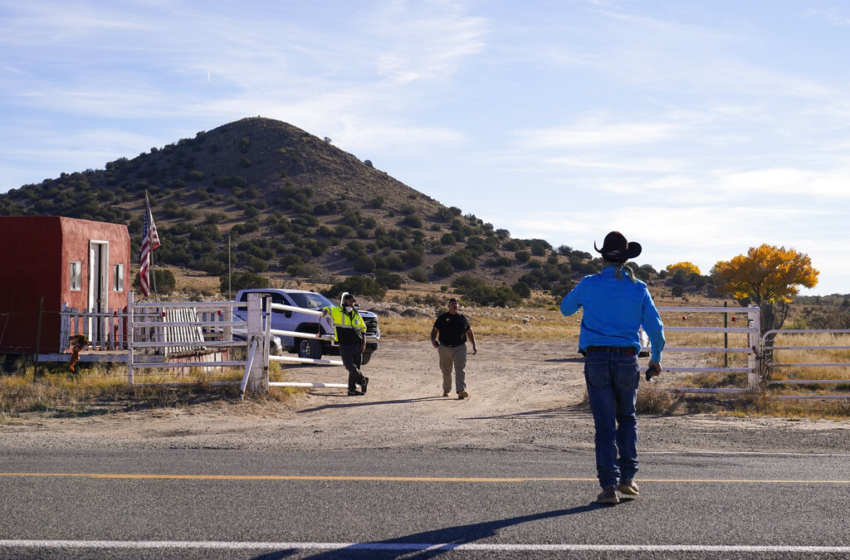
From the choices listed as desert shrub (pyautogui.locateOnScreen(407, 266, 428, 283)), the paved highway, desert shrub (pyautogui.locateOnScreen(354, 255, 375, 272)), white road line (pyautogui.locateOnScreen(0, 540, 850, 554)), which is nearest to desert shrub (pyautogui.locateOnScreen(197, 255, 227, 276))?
desert shrub (pyautogui.locateOnScreen(354, 255, 375, 272))

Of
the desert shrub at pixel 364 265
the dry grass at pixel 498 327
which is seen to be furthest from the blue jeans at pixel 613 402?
the desert shrub at pixel 364 265

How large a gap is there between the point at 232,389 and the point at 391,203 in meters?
78.2

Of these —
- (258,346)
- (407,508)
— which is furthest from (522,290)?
(407,508)

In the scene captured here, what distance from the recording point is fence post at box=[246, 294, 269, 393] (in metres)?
13.9

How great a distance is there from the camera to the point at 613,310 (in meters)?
6.54

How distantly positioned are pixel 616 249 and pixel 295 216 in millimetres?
76362

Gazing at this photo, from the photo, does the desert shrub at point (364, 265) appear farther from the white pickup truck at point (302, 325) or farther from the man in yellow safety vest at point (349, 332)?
the man in yellow safety vest at point (349, 332)

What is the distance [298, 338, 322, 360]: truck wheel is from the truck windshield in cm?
116

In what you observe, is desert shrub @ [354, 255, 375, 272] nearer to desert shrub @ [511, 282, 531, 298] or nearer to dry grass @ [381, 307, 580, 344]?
desert shrub @ [511, 282, 531, 298]

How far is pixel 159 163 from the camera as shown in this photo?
91.8 m

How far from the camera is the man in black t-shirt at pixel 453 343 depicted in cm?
1583

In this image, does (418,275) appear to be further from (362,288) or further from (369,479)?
(369,479)

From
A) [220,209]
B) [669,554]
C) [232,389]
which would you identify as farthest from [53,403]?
[220,209]

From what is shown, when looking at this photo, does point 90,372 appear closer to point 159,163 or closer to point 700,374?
point 700,374
